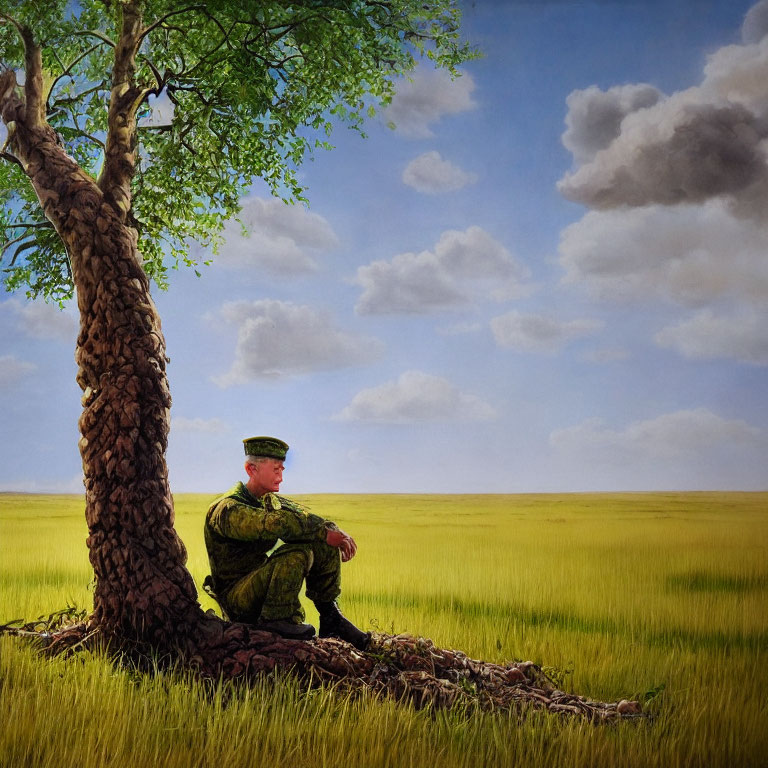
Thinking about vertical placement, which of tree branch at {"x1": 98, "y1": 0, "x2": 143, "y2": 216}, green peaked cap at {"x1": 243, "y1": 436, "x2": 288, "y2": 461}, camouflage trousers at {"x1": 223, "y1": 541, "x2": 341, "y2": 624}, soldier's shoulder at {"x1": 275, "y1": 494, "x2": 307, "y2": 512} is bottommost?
camouflage trousers at {"x1": 223, "y1": 541, "x2": 341, "y2": 624}

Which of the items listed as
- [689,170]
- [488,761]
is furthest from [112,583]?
[689,170]

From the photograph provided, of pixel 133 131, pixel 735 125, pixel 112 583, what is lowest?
pixel 112 583

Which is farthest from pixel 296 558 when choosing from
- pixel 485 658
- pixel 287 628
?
pixel 485 658

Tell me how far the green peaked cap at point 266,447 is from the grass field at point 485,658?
1115 millimetres

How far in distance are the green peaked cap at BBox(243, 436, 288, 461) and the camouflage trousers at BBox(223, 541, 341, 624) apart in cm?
48

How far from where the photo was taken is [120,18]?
4766mm

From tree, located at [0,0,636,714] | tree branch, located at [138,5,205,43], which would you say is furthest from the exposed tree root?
tree branch, located at [138,5,205,43]

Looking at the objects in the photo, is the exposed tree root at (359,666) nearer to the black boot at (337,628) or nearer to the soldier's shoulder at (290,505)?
the black boot at (337,628)

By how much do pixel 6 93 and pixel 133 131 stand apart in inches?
30.3

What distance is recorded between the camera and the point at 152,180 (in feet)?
18.3

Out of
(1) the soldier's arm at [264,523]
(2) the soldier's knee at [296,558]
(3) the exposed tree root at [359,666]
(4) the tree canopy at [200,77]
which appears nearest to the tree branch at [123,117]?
(4) the tree canopy at [200,77]

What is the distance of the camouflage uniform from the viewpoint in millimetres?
3680

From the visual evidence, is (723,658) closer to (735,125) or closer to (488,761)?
(488,761)

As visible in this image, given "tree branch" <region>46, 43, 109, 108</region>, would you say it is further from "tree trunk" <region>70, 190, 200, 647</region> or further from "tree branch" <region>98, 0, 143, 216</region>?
"tree trunk" <region>70, 190, 200, 647</region>
